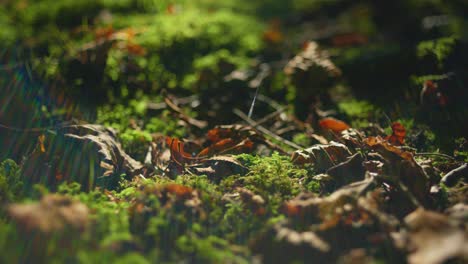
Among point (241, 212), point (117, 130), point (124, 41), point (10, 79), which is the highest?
point (124, 41)

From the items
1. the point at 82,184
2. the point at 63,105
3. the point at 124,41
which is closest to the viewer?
the point at 82,184

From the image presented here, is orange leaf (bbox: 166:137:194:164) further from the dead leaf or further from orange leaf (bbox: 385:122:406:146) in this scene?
the dead leaf

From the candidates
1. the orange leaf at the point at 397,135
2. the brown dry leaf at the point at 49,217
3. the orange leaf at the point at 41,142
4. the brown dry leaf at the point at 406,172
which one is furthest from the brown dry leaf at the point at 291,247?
the orange leaf at the point at 41,142

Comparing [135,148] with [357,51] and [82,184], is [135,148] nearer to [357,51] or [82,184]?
[82,184]

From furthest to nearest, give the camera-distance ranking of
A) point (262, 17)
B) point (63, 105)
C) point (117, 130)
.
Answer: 1. point (262, 17)
2. point (63, 105)
3. point (117, 130)

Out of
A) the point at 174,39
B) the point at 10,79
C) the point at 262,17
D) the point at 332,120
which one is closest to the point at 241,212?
the point at 332,120

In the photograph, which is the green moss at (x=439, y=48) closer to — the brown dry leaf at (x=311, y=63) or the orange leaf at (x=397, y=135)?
the brown dry leaf at (x=311, y=63)
